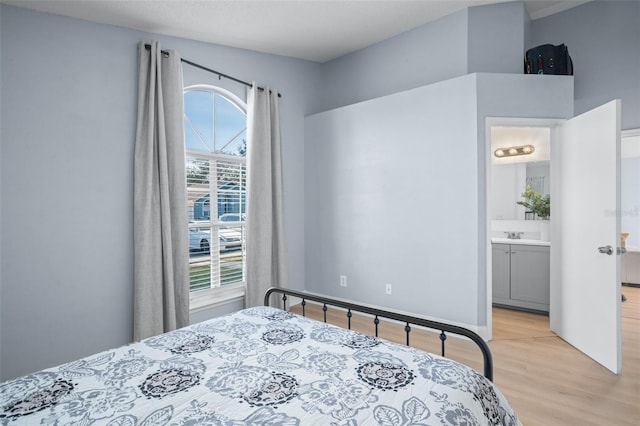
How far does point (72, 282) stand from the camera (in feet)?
8.41

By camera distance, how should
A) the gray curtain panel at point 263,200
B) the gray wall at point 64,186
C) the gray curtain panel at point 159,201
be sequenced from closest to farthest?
the gray wall at point 64,186
the gray curtain panel at point 159,201
the gray curtain panel at point 263,200

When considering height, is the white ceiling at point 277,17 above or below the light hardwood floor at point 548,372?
above

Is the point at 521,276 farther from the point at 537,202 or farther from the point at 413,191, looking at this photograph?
the point at 413,191

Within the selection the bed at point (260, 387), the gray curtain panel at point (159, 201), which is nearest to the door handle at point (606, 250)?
the bed at point (260, 387)

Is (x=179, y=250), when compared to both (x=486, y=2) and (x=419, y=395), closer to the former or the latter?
(x=419, y=395)

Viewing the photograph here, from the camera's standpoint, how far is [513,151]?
4.38 metres

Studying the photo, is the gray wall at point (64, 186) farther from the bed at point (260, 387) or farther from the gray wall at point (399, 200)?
the gray wall at point (399, 200)

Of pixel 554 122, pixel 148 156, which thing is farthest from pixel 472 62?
pixel 148 156

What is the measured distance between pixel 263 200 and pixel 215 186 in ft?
1.68

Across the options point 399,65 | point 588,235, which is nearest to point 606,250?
point 588,235

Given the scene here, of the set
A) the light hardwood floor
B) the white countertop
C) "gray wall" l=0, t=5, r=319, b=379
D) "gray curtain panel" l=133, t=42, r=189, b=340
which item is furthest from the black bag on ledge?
"gray wall" l=0, t=5, r=319, b=379

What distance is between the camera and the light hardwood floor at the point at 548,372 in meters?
2.00

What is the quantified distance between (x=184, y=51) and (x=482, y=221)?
3156mm

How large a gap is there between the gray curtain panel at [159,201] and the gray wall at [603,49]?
401 centimetres
